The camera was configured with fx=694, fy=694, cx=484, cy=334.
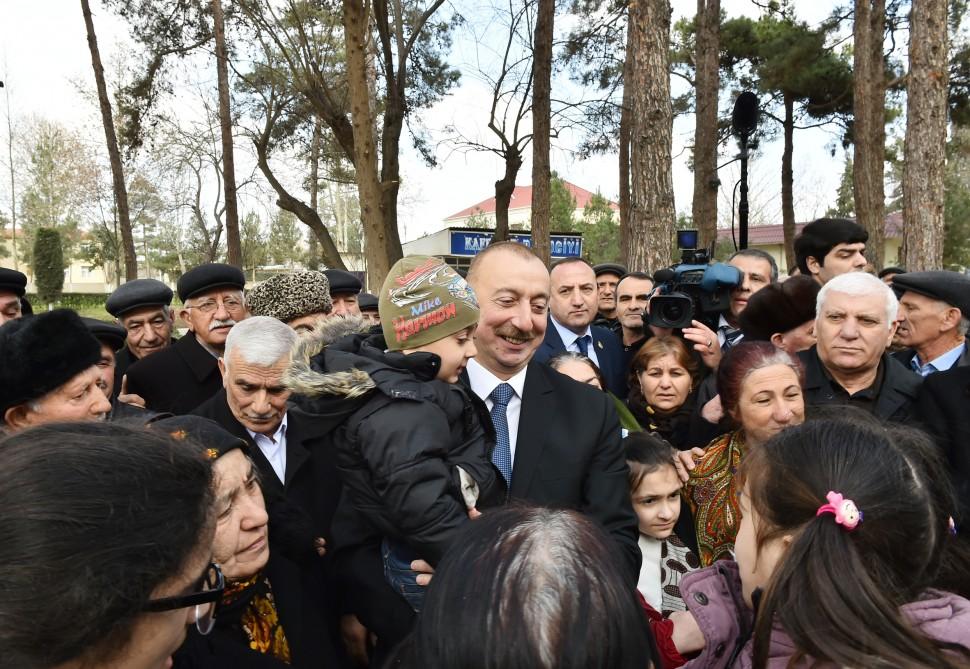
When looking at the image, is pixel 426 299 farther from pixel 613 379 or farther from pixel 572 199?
pixel 572 199

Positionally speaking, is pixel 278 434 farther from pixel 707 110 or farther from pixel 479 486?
pixel 707 110

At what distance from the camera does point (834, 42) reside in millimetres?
16000

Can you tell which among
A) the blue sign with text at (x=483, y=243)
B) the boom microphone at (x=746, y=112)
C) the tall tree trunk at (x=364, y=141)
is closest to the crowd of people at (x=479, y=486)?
the boom microphone at (x=746, y=112)

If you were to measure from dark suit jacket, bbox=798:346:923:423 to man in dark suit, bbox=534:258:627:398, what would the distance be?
157cm

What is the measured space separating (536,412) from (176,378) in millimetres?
2333

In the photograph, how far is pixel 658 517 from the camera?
8.95ft

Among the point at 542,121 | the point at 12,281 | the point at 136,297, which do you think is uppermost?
the point at 542,121

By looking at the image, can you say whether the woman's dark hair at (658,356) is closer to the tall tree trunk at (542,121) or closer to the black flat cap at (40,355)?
the black flat cap at (40,355)

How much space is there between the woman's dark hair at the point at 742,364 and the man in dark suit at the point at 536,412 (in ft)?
2.36

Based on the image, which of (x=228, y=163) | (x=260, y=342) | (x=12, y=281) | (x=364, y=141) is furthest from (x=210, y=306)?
(x=228, y=163)

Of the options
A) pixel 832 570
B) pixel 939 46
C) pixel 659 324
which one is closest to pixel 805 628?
pixel 832 570

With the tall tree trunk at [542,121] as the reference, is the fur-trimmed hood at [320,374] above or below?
below

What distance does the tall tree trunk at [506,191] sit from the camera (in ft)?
48.8

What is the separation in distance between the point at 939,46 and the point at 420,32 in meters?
10.6
